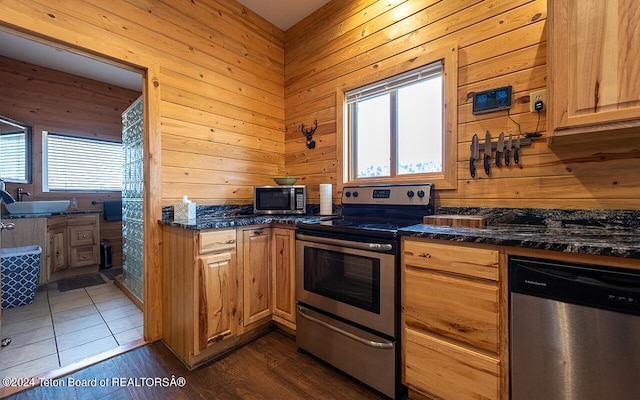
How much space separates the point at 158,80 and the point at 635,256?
9.36 feet

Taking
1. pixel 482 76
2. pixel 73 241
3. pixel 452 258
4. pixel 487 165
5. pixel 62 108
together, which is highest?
pixel 62 108

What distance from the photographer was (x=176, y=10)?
2225 millimetres

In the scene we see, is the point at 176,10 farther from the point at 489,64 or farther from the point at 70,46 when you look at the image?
the point at 489,64

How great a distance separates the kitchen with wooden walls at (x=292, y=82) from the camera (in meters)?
1.54

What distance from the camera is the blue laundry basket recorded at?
2.59 meters

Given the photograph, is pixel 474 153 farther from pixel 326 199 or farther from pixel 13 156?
pixel 13 156

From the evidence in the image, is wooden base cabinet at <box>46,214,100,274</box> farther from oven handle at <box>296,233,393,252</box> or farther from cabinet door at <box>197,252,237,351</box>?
oven handle at <box>296,233,393,252</box>

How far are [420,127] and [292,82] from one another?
62.5 inches

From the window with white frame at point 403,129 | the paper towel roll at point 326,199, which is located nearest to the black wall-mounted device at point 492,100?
the window with white frame at point 403,129

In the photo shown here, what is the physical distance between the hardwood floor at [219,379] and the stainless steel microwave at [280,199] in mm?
1158

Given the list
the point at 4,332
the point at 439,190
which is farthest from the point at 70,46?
the point at 439,190

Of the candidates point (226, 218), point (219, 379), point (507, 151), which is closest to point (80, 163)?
point (226, 218)

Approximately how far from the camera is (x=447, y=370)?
1.33 m

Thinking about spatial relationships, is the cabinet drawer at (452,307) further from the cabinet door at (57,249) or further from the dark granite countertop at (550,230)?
the cabinet door at (57,249)
